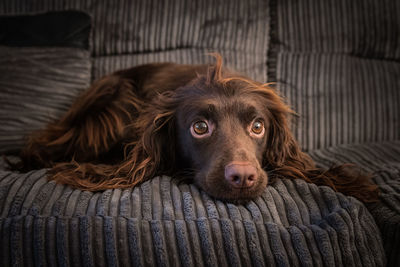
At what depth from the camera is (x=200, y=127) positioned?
154 cm

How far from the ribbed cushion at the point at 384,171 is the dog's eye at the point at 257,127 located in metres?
0.48

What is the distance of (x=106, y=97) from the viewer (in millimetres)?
1980

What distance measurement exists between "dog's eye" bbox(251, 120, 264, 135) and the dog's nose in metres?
0.31

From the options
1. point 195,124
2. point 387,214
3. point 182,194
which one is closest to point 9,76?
point 195,124

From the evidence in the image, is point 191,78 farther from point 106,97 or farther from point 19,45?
point 19,45

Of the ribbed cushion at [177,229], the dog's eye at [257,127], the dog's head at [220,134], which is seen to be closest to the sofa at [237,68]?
the ribbed cushion at [177,229]

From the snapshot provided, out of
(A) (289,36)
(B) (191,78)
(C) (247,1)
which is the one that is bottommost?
(B) (191,78)

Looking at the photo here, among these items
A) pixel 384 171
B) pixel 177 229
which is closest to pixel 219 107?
pixel 177 229

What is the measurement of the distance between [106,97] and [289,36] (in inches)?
55.7

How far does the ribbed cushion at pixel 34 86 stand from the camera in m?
2.05

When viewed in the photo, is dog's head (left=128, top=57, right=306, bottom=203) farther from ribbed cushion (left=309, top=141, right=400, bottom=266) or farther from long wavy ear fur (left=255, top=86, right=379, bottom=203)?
ribbed cushion (left=309, top=141, right=400, bottom=266)

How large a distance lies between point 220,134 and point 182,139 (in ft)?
0.79

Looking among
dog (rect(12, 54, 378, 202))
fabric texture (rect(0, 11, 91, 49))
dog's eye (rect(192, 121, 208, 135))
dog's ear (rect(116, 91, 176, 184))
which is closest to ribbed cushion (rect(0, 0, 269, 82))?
fabric texture (rect(0, 11, 91, 49))

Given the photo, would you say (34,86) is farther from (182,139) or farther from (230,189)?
(230,189)
